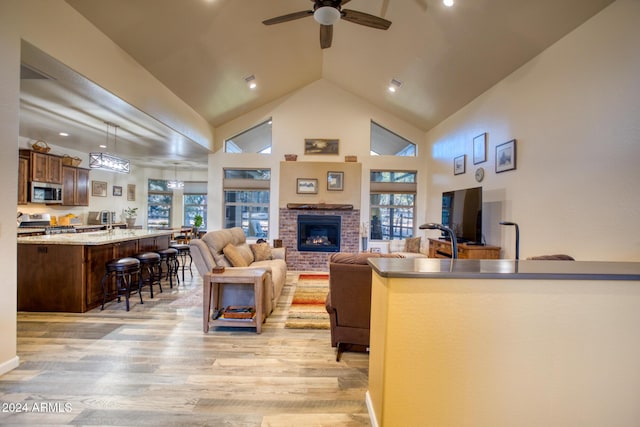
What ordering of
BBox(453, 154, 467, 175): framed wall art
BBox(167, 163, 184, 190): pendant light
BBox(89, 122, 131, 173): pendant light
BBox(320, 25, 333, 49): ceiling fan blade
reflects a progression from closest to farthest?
1. BBox(320, 25, 333, 49): ceiling fan blade
2. BBox(89, 122, 131, 173): pendant light
3. BBox(453, 154, 467, 175): framed wall art
4. BBox(167, 163, 184, 190): pendant light

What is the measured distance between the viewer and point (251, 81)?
5.52m

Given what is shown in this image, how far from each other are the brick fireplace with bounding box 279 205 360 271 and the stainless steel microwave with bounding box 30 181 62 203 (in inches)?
197

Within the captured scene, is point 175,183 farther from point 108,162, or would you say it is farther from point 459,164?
point 459,164

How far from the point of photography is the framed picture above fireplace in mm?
6785

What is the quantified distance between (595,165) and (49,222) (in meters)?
9.45

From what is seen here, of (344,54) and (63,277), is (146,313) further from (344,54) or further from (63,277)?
(344,54)

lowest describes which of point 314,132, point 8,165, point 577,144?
point 8,165

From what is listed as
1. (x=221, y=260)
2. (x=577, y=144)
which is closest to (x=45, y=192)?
(x=221, y=260)

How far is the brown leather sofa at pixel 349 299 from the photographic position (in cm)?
243

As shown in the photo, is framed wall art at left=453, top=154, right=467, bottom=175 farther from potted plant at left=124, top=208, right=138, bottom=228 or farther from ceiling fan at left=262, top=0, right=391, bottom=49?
potted plant at left=124, top=208, right=138, bottom=228

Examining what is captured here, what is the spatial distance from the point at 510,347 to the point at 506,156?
3195 mm

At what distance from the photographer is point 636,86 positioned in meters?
2.27

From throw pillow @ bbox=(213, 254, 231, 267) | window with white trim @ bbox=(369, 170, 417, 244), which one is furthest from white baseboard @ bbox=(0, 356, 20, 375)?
window with white trim @ bbox=(369, 170, 417, 244)

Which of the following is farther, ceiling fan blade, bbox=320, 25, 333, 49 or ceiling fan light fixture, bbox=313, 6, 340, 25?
ceiling fan blade, bbox=320, 25, 333, 49
